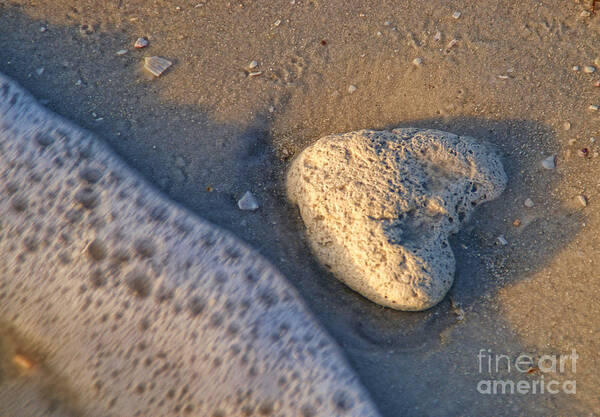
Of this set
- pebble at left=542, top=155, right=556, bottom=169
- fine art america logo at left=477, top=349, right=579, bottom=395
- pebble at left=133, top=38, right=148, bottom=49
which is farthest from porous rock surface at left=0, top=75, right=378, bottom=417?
pebble at left=542, top=155, right=556, bottom=169

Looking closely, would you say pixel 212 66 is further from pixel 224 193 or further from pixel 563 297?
pixel 563 297

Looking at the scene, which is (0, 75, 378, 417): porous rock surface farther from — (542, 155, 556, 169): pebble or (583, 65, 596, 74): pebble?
(583, 65, 596, 74): pebble

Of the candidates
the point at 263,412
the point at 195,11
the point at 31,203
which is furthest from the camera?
the point at 195,11

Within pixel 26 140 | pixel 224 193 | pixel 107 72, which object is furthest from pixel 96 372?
pixel 107 72

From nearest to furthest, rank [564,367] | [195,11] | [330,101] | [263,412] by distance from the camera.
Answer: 1. [263,412]
2. [564,367]
3. [330,101]
4. [195,11]

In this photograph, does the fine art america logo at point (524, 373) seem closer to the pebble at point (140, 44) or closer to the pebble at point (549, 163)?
the pebble at point (549, 163)
